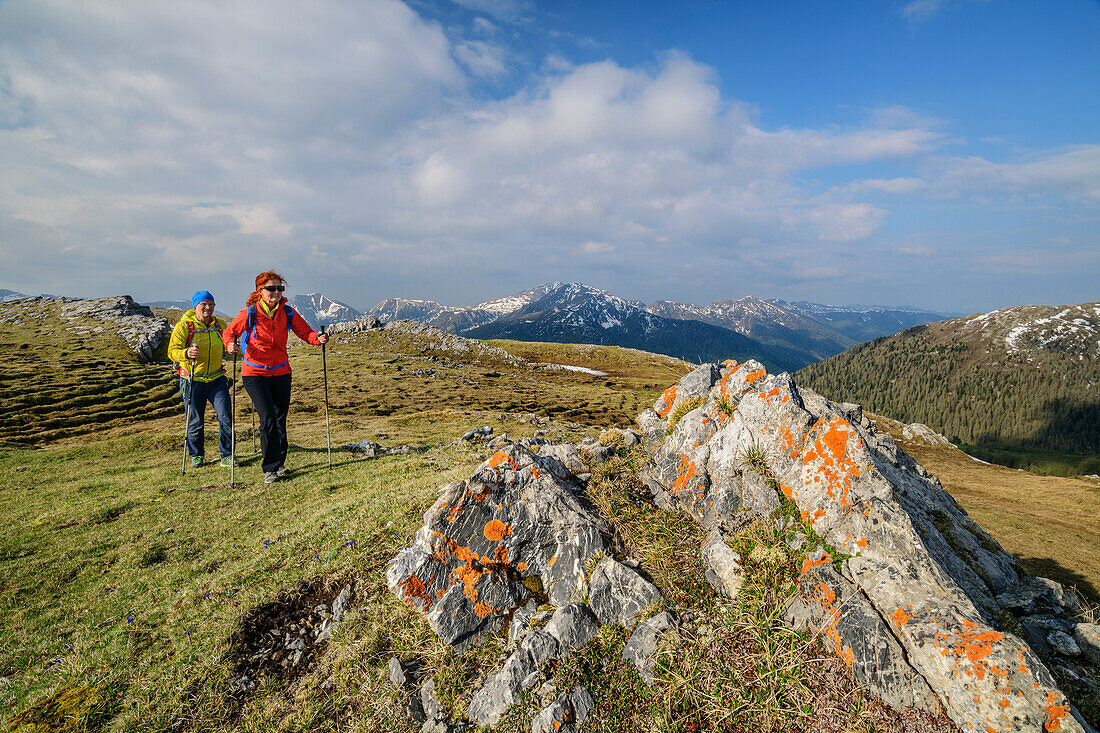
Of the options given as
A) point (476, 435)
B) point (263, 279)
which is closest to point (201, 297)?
point (263, 279)

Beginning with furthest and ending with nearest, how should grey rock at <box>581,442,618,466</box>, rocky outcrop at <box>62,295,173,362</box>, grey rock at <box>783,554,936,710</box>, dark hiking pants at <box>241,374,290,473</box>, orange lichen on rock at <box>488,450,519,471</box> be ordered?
rocky outcrop at <box>62,295,173,362</box>
dark hiking pants at <box>241,374,290,473</box>
grey rock at <box>581,442,618,466</box>
orange lichen on rock at <box>488,450,519,471</box>
grey rock at <box>783,554,936,710</box>

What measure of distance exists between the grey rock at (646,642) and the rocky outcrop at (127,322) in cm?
8922

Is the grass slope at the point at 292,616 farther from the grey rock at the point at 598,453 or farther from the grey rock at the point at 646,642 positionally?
the grey rock at the point at 598,453

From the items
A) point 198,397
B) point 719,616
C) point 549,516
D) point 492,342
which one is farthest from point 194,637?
point 492,342

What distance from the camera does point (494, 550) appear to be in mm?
7527

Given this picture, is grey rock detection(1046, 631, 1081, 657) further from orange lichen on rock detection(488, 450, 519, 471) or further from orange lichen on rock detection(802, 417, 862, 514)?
orange lichen on rock detection(488, 450, 519, 471)

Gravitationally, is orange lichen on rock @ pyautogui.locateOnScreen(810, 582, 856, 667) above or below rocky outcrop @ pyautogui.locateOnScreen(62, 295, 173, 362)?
below

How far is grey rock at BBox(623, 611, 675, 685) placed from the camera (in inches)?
223

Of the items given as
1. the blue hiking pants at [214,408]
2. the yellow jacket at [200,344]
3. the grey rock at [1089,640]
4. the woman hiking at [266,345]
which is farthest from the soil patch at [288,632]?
the yellow jacket at [200,344]

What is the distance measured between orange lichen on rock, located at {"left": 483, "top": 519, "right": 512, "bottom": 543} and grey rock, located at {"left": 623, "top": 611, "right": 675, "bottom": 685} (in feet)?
9.15

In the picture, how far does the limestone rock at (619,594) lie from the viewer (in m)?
6.45

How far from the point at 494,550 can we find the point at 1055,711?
7.13m

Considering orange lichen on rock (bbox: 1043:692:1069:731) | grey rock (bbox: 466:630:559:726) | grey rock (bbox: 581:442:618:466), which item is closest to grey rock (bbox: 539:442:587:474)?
grey rock (bbox: 581:442:618:466)

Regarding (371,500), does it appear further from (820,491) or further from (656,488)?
(820,491)
